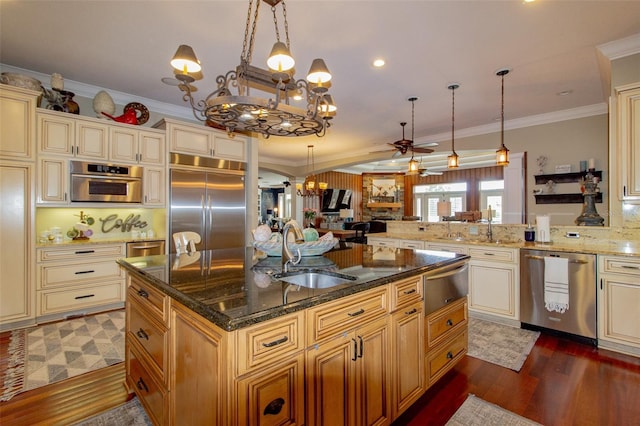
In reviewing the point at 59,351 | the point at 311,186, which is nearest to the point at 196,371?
the point at 59,351

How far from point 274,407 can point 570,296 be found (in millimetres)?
3255

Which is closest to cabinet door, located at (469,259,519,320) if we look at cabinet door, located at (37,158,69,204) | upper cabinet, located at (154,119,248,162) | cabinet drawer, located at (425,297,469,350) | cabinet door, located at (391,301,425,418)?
cabinet drawer, located at (425,297,469,350)

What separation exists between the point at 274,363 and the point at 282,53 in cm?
157

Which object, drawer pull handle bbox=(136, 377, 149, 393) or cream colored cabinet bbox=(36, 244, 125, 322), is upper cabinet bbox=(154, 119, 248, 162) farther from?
drawer pull handle bbox=(136, 377, 149, 393)

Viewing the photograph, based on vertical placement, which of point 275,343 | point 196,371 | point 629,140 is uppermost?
point 629,140

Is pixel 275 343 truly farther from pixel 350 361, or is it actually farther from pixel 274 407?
pixel 350 361

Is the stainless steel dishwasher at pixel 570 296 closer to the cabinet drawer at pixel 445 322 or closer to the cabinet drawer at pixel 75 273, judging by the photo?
the cabinet drawer at pixel 445 322

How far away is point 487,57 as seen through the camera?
3010 millimetres

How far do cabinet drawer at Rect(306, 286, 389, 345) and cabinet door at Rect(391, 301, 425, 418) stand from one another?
174mm

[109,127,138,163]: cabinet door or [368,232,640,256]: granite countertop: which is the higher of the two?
[109,127,138,163]: cabinet door

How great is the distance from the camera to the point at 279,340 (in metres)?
1.13

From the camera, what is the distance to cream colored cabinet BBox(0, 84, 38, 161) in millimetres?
3010

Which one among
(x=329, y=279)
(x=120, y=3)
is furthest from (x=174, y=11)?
(x=329, y=279)

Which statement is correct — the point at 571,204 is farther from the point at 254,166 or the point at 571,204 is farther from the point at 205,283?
the point at 205,283
